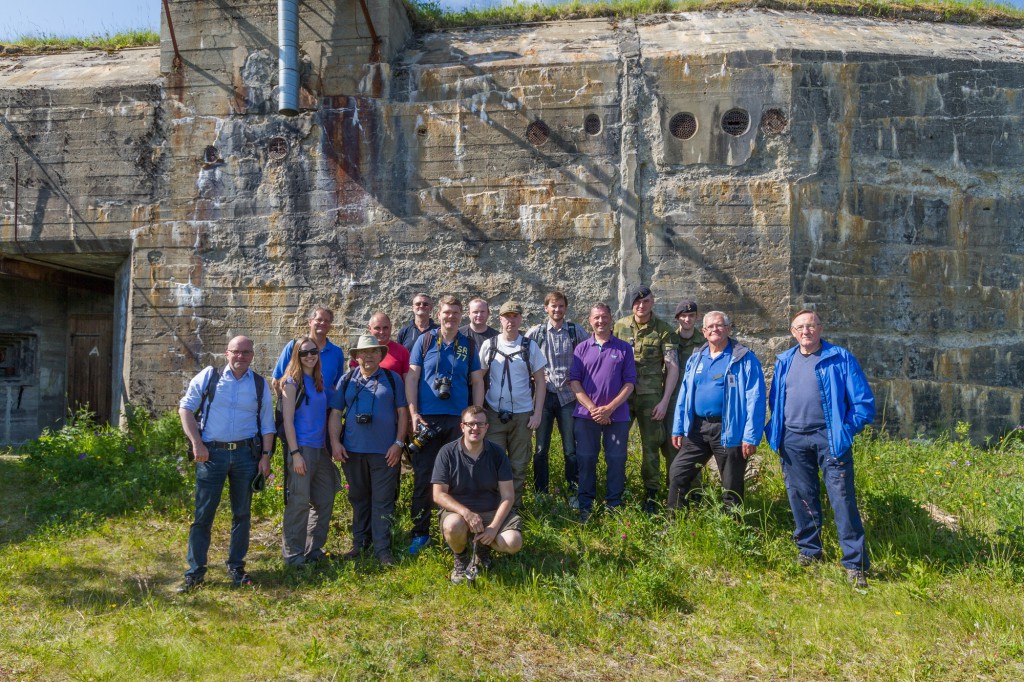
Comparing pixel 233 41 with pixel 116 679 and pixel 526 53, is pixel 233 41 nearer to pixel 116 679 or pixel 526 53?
pixel 526 53

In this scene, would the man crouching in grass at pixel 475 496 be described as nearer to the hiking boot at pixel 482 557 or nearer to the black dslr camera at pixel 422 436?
the hiking boot at pixel 482 557

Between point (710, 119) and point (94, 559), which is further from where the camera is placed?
point (710, 119)

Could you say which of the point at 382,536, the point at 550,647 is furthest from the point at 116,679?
the point at 550,647

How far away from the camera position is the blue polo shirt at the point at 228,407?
4.57 metres

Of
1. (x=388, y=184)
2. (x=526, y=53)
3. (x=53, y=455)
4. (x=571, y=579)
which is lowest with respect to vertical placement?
(x=571, y=579)

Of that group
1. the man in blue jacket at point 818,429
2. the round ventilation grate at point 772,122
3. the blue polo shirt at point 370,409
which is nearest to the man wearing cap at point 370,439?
the blue polo shirt at point 370,409

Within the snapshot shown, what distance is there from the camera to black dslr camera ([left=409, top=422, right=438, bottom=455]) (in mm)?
5059

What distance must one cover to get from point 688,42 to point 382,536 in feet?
21.0

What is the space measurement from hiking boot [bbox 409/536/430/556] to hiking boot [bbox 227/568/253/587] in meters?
1.07

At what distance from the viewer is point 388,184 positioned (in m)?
7.94

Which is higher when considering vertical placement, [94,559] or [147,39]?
[147,39]

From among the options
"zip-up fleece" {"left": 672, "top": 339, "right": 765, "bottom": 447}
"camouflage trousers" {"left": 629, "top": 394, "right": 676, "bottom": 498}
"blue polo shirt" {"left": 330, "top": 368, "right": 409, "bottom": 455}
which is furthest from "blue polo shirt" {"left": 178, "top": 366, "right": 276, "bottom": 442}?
"zip-up fleece" {"left": 672, "top": 339, "right": 765, "bottom": 447}

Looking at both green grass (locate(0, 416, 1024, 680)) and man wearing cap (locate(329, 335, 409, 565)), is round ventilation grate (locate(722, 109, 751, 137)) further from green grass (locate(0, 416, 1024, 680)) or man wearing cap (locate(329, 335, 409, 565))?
man wearing cap (locate(329, 335, 409, 565))

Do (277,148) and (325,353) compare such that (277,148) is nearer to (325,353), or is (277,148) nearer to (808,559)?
(325,353)
